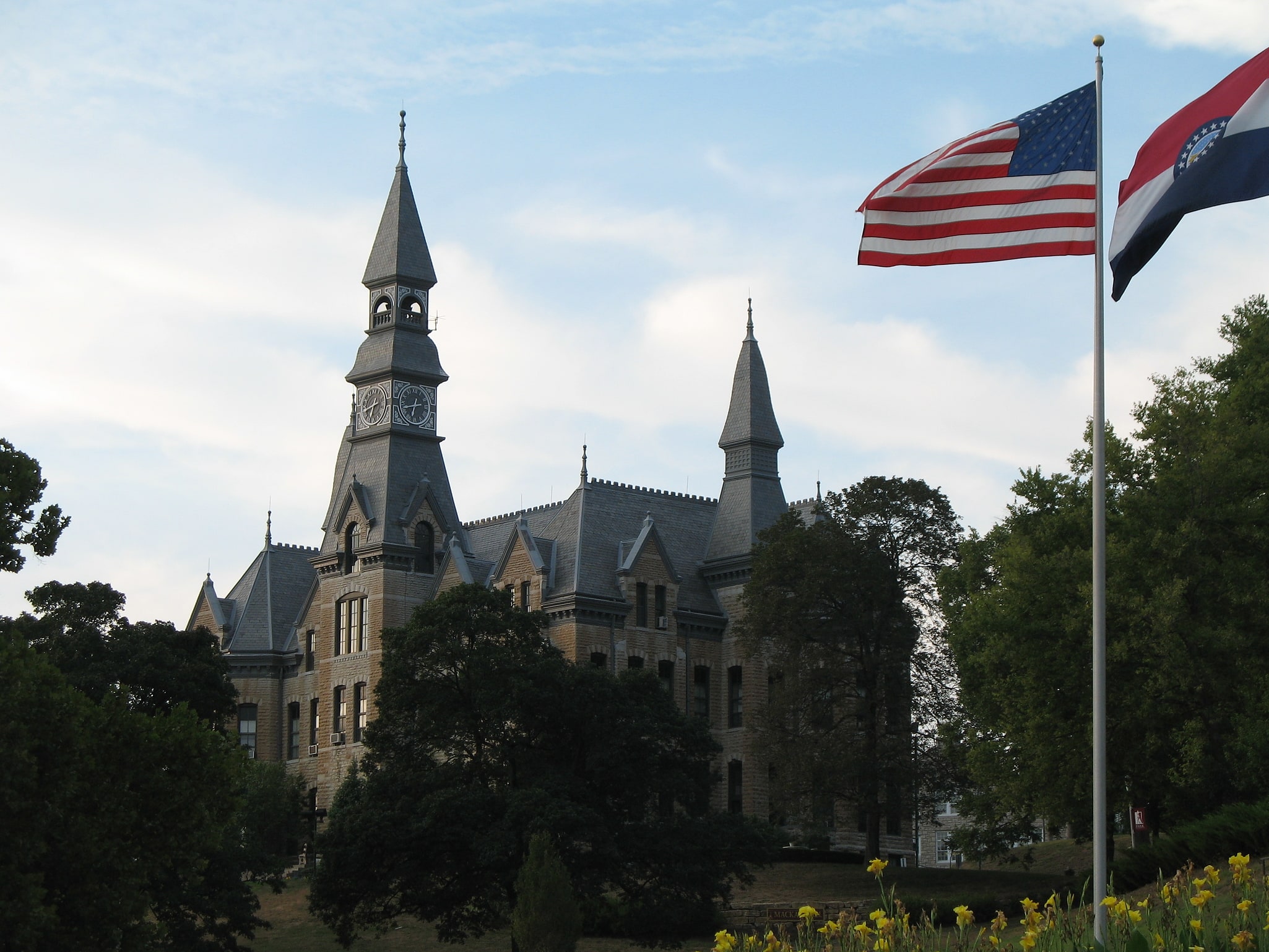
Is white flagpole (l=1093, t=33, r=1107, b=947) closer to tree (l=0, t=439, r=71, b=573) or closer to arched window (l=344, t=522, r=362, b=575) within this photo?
tree (l=0, t=439, r=71, b=573)

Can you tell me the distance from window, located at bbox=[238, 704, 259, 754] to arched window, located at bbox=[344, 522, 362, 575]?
11421 millimetres

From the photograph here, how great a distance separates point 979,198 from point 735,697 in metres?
59.0

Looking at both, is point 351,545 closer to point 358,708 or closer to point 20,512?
point 358,708

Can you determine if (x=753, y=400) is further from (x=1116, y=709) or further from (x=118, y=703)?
(x=118, y=703)

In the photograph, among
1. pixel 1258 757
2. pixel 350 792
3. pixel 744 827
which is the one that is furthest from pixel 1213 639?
pixel 350 792

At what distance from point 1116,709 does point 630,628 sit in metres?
33.0

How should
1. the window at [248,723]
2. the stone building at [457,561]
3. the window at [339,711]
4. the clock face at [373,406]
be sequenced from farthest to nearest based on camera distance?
the window at [248,723], the clock face at [373,406], the window at [339,711], the stone building at [457,561]

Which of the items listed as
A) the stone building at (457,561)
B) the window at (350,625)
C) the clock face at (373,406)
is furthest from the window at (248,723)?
the clock face at (373,406)

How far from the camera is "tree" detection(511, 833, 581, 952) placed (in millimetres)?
43469

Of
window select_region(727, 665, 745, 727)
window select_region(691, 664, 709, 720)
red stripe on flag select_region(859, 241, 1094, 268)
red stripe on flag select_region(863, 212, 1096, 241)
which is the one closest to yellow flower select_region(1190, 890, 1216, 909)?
red stripe on flag select_region(859, 241, 1094, 268)

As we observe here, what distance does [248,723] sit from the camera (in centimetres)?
8806

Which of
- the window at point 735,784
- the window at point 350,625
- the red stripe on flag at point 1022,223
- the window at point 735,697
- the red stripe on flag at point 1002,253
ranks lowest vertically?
the window at point 735,784

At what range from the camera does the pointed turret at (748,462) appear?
8006 cm

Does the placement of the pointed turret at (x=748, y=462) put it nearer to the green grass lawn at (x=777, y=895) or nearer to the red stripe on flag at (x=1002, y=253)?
the green grass lawn at (x=777, y=895)
